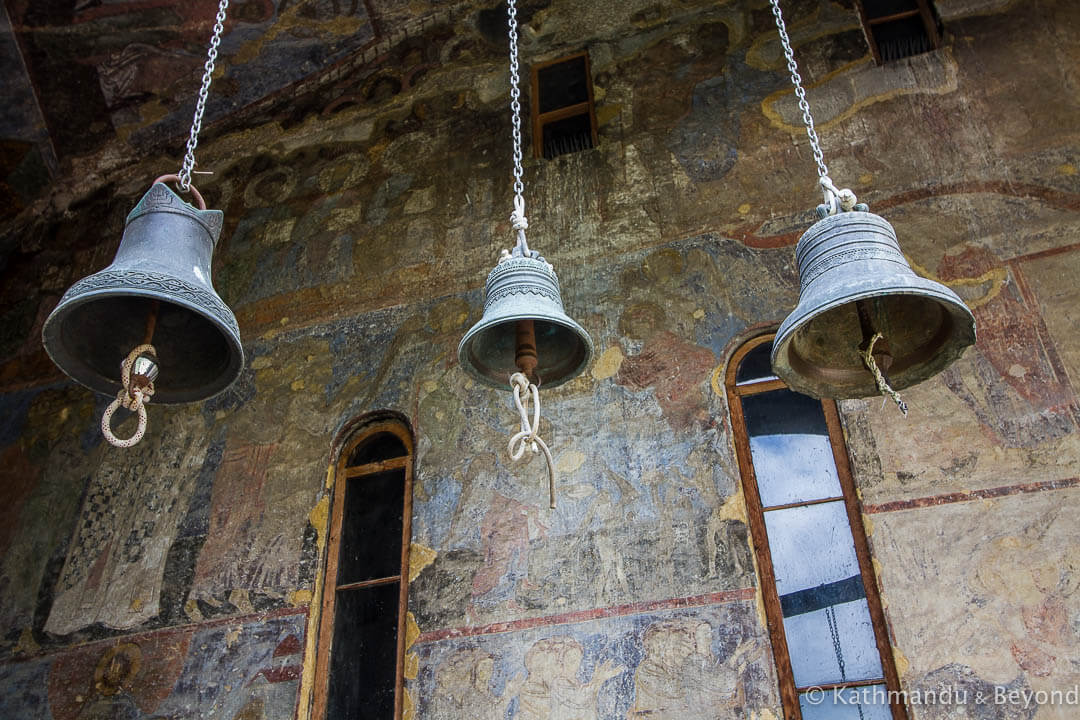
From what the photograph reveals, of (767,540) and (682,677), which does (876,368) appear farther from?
(682,677)

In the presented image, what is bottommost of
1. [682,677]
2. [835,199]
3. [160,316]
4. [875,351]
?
[682,677]

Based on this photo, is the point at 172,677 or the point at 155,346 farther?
the point at 172,677

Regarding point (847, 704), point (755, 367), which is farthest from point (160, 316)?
point (847, 704)

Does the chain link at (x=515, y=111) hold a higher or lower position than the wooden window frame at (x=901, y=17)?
lower

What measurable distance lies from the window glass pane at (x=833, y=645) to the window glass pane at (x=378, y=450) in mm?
2225

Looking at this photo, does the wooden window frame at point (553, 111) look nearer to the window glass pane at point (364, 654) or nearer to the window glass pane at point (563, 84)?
the window glass pane at point (563, 84)

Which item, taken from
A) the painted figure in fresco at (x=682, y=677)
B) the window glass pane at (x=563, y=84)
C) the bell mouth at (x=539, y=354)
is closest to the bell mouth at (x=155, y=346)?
the bell mouth at (x=539, y=354)

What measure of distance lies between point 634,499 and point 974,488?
1426mm

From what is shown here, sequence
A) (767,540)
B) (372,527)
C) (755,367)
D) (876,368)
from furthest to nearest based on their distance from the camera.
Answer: (372,527) < (755,367) < (767,540) < (876,368)

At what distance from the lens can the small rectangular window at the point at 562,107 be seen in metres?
6.17

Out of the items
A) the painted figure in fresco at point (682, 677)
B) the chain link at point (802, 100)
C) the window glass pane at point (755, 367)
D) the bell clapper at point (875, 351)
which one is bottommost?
the painted figure in fresco at point (682, 677)

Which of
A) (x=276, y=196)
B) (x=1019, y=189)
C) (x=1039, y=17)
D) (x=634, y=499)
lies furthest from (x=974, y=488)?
(x=276, y=196)

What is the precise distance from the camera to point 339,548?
4.78 meters

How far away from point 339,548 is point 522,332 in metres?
1.91
